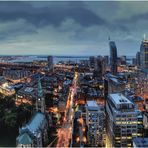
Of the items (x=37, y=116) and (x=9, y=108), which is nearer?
(x=37, y=116)

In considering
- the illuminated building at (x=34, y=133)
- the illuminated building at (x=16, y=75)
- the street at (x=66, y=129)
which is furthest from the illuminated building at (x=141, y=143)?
the illuminated building at (x=16, y=75)

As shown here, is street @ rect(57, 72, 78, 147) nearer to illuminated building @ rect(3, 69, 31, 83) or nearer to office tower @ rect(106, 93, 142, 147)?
office tower @ rect(106, 93, 142, 147)

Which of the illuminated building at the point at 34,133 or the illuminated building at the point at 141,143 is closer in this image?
the illuminated building at the point at 141,143

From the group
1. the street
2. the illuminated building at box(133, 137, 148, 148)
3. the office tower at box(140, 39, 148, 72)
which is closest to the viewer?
the illuminated building at box(133, 137, 148, 148)

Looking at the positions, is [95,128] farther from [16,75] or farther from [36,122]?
[16,75]

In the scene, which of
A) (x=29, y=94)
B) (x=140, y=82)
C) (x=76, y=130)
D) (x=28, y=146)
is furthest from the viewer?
(x=140, y=82)

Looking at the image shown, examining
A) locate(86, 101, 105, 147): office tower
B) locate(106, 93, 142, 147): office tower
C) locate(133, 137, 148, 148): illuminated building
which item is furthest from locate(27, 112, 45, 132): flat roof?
locate(133, 137, 148, 148): illuminated building

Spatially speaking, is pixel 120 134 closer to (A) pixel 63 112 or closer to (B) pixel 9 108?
(A) pixel 63 112

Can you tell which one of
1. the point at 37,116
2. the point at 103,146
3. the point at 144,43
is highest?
the point at 144,43

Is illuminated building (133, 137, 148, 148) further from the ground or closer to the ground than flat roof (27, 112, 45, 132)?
closer to the ground

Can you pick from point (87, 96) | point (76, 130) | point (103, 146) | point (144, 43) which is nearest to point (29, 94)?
point (87, 96)

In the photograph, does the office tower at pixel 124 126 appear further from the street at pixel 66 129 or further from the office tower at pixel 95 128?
the street at pixel 66 129
